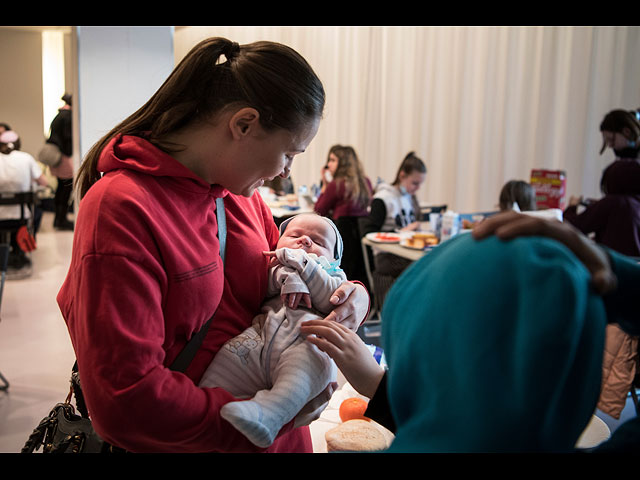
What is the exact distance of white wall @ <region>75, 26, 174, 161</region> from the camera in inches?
121

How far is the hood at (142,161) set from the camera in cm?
112

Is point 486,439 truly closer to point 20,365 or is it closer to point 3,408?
point 3,408

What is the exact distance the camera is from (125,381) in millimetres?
998

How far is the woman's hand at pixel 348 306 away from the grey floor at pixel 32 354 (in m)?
0.95

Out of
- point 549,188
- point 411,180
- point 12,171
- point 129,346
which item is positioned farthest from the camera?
point 12,171

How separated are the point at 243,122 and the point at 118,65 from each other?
232cm

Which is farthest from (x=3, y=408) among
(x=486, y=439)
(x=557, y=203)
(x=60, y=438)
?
(x=557, y=203)

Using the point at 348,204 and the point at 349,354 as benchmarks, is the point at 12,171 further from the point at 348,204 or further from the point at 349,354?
the point at 349,354

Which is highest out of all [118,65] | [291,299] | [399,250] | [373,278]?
[118,65]

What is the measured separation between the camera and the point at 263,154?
117 centimetres

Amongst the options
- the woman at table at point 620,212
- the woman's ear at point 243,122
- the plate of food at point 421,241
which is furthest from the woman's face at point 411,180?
the woman's ear at point 243,122

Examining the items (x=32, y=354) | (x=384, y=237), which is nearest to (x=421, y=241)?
(x=384, y=237)

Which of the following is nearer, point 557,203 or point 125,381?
point 125,381
